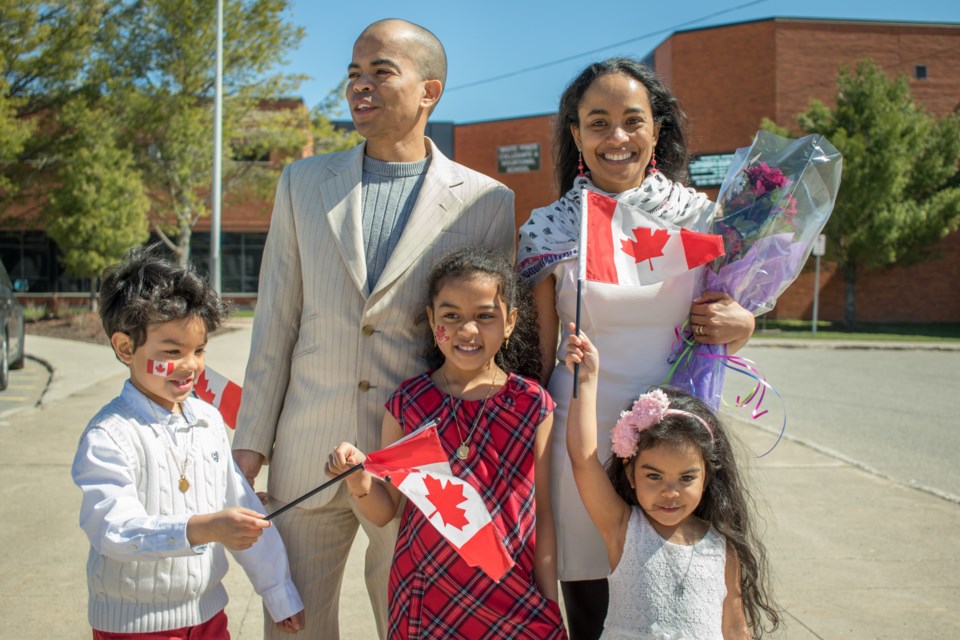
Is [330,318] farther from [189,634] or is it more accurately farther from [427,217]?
[189,634]

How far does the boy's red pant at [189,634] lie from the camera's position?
2.32 metres

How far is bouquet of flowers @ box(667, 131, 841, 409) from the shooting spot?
2.68 metres

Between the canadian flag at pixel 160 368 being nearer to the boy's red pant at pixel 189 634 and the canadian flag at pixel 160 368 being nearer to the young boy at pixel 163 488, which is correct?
the young boy at pixel 163 488

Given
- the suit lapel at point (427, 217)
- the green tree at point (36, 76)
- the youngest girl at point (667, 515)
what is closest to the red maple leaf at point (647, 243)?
the youngest girl at point (667, 515)

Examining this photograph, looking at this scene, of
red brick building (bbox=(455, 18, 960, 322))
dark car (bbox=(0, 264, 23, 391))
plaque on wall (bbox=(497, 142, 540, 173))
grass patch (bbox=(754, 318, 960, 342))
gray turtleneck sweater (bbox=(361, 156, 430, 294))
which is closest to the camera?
gray turtleneck sweater (bbox=(361, 156, 430, 294))

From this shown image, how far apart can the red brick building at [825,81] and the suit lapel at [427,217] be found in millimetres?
28222

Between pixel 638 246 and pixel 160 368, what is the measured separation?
142 cm

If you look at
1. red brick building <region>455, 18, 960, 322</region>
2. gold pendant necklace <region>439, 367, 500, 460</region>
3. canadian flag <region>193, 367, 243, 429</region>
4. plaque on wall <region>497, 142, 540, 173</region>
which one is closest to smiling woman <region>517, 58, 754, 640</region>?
gold pendant necklace <region>439, 367, 500, 460</region>

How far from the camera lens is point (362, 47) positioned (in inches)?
107

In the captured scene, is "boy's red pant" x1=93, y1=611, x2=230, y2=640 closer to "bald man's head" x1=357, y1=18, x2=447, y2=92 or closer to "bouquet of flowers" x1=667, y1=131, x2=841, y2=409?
"bouquet of flowers" x1=667, y1=131, x2=841, y2=409

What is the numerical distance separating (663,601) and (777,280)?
1.06m

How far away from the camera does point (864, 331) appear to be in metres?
25.7

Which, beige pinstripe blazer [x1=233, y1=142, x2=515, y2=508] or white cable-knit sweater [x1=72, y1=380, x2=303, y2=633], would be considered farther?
beige pinstripe blazer [x1=233, y1=142, x2=515, y2=508]

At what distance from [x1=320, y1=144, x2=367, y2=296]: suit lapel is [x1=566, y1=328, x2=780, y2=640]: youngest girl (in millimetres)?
731
